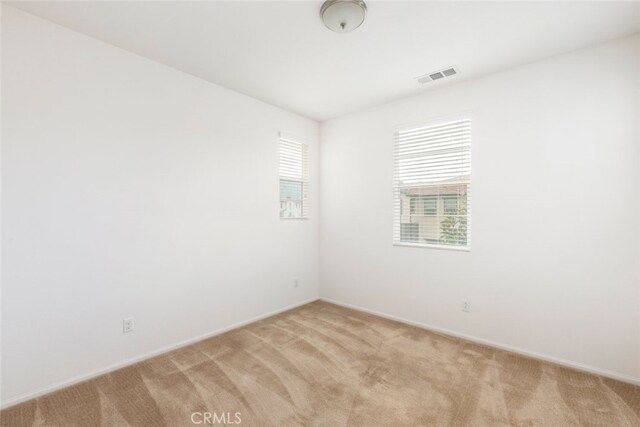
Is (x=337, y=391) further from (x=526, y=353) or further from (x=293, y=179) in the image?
(x=293, y=179)

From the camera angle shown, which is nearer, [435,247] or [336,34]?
[336,34]

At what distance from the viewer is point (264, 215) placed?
373 centimetres

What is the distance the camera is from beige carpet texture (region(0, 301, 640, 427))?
6.26 ft

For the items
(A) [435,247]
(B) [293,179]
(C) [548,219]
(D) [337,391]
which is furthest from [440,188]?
(D) [337,391]

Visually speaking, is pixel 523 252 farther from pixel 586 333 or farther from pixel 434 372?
pixel 434 372

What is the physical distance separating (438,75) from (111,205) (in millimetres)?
3271

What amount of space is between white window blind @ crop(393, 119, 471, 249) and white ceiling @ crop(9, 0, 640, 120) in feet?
2.01

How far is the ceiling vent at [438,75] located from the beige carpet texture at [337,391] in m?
2.72

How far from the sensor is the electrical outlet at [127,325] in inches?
99.8

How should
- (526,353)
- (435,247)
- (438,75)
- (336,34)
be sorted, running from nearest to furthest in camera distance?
(336,34) → (526,353) → (438,75) → (435,247)

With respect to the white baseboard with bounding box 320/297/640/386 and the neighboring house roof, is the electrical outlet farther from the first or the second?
the neighboring house roof

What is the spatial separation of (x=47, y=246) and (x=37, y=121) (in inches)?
35.8

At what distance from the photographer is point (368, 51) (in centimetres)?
253

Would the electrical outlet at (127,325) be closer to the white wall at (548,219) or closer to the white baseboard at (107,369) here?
the white baseboard at (107,369)
